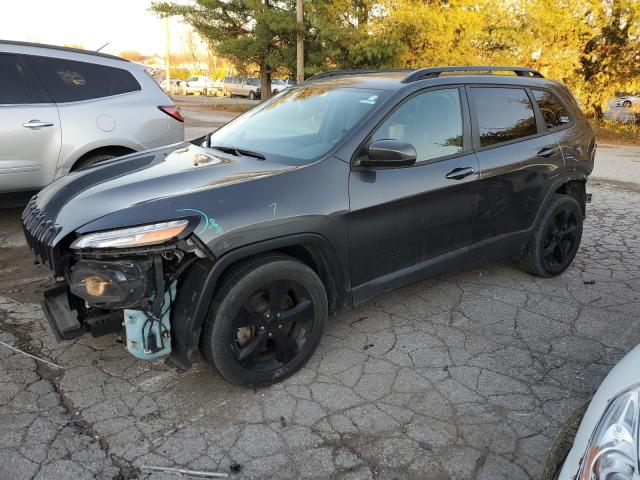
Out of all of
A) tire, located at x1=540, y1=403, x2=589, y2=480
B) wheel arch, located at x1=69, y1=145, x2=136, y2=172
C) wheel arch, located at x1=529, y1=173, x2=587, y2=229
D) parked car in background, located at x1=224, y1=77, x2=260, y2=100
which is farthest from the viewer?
parked car in background, located at x1=224, y1=77, x2=260, y2=100

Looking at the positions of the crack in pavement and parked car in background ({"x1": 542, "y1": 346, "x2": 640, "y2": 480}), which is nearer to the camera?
parked car in background ({"x1": 542, "y1": 346, "x2": 640, "y2": 480})

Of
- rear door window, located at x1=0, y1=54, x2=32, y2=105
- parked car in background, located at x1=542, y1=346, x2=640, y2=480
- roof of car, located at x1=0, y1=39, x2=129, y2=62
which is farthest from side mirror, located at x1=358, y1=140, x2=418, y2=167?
roof of car, located at x1=0, y1=39, x2=129, y2=62

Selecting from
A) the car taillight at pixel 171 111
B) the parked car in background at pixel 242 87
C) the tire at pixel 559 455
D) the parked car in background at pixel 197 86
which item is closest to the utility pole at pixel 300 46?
the car taillight at pixel 171 111

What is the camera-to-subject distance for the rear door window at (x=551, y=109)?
14.6 feet

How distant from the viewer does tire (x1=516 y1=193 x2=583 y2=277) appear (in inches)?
176

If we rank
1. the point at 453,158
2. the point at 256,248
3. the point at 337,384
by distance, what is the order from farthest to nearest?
the point at 453,158, the point at 337,384, the point at 256,248

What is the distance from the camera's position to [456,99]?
379 centimetres

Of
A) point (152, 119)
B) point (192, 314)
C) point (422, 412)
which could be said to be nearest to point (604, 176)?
point (152, 119)

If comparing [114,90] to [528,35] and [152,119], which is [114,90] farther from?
[528,35]

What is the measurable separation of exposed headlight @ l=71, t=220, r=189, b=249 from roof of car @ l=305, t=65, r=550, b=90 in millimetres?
1796

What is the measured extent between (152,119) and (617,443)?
5.34 m

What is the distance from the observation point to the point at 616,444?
1.52 m

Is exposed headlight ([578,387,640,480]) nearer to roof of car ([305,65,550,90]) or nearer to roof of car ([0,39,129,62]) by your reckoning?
roof of car ([305,65,550,90])

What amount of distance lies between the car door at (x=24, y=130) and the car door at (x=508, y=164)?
3.94 m
